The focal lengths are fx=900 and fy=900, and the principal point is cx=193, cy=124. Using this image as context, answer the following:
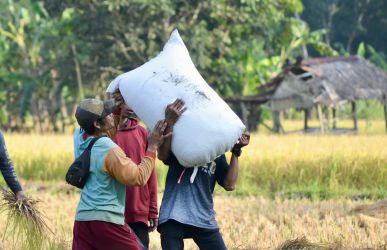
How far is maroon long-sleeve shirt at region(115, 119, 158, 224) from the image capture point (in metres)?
5.01

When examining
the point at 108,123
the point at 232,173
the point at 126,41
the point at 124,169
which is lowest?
the point at 126,41

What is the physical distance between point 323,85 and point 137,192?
19.5 m

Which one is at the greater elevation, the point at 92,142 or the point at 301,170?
the point at 92,142

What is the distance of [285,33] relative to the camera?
86.4 feet

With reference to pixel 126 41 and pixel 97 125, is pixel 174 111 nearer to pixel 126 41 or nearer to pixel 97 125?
pixel 97 125

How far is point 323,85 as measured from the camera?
24.1m

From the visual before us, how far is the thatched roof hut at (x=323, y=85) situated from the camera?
79.5 ft

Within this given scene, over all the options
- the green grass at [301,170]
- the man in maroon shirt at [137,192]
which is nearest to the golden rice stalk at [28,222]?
the man in maroon shirt at [137,192]

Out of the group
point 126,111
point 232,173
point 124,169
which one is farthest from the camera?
point 126,111

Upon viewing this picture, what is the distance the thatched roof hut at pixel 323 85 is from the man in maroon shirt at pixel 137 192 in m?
18.9

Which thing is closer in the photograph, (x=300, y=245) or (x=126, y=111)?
(x=126, y=111)

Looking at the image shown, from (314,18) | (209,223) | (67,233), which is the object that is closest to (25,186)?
(67,233)

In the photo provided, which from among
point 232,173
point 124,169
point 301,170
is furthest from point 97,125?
point 301,170

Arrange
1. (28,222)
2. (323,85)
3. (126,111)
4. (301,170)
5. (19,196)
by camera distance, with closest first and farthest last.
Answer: (126,111), (28,222), (19,196), (301,170), (323,85)
